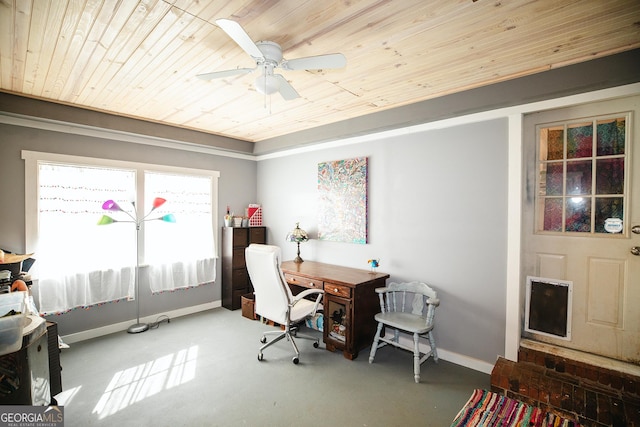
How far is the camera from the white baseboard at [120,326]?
326 cm

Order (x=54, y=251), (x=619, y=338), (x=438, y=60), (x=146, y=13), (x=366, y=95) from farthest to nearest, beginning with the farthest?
(x=54, y=251)
(x=366, y=95)
(x=619, y=338)
(x=438, y=60)
(x=146, y=13)

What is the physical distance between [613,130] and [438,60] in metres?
1.45

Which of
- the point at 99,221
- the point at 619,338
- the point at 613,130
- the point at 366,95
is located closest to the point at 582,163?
the point at 613,130

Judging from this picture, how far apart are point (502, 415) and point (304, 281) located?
202 cm

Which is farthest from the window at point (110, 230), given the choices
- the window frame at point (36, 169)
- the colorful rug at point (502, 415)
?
the colorful rug at point (502, 415)

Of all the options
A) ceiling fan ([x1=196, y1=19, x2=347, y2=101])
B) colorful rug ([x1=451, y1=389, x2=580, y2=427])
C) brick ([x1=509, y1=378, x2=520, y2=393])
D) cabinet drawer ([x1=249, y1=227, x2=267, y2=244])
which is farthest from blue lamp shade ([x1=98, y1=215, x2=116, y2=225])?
brick ([x1=509, y1=378, x2=520, y2=393])

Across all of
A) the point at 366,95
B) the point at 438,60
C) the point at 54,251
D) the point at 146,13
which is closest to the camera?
the point at 146,13

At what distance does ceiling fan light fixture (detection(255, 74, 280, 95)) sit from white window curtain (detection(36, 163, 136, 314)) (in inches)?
104

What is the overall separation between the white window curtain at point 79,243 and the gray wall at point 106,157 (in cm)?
13

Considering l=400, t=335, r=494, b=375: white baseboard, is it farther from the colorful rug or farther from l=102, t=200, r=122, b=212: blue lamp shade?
l=102, t=200, r=122, b=212: blue lamp shade

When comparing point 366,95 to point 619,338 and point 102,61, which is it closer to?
point 102,61

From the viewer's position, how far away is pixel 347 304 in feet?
9.59

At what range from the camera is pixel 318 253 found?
13.4 ft

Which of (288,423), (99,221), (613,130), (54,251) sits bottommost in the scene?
(288,423)
